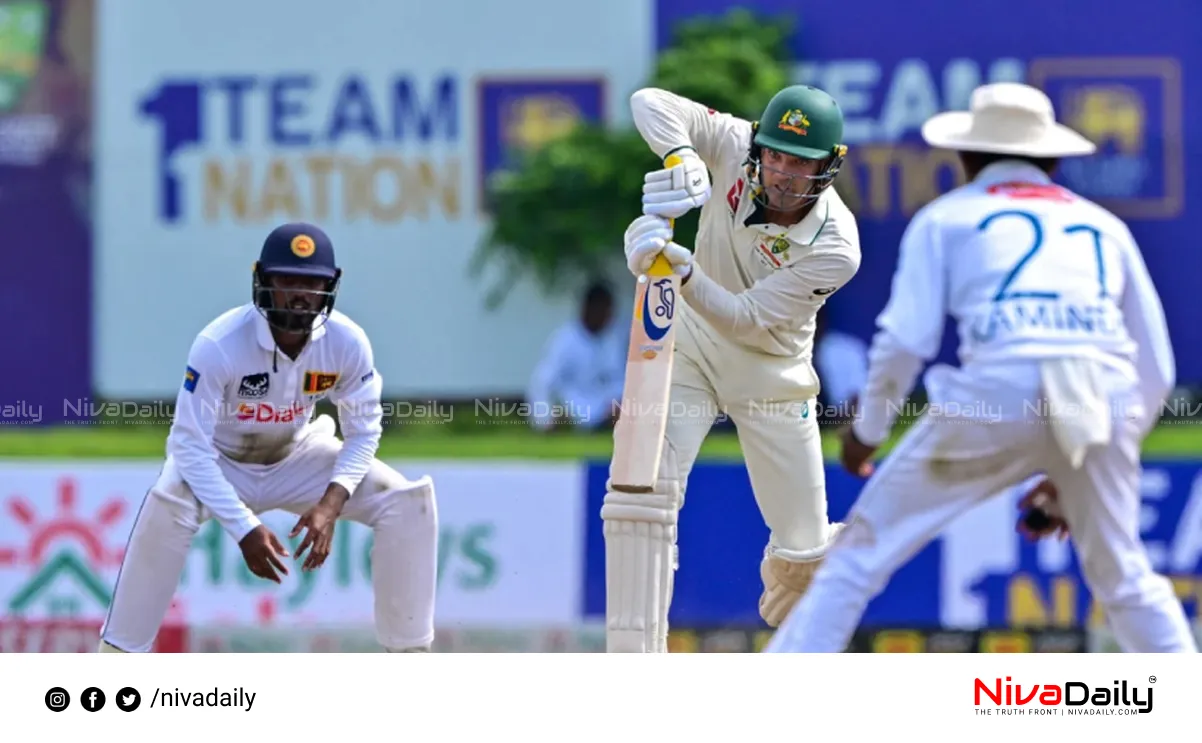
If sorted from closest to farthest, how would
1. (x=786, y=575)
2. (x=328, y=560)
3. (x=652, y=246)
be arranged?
(x=652, y=246)
(x=786, y=575)
(x=328, y=560)

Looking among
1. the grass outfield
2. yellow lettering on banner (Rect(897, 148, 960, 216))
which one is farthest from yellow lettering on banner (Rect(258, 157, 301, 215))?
yellow lettering on banner (Rect(897, 148, 960, 216))

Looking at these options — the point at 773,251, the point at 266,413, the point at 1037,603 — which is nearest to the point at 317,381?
the point at 266,413

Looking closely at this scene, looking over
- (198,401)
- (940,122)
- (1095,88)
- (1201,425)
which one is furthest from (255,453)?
(1095,88)

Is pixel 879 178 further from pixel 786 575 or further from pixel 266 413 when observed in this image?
pixel 266 413

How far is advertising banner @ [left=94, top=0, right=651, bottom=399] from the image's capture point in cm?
1162

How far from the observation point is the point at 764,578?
241 inches

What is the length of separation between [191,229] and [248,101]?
747mm

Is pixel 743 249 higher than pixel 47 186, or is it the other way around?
pixel 47 186

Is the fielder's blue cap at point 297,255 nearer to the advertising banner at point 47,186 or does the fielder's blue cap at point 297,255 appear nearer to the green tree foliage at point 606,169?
the green tree foliage at point 606,169

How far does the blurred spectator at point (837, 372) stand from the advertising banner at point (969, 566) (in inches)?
50.9
